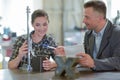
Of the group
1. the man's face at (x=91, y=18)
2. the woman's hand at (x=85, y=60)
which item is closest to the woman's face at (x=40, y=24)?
the man's face at (x=91, y=18)

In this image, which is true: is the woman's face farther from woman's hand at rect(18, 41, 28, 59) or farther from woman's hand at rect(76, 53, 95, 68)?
woman's hand at rect(76, 53, 95, 68)

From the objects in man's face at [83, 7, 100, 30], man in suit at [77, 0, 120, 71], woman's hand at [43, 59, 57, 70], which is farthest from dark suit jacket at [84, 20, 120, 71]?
woman's hand at [43, 59, 57, 70]

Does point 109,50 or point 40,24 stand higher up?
Answer: point 40,24

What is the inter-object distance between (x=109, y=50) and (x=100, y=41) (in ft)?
0.38

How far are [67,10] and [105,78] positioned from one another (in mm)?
4138

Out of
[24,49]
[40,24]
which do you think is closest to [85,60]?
[24,49]

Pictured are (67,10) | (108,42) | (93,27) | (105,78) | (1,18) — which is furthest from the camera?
(67,10)

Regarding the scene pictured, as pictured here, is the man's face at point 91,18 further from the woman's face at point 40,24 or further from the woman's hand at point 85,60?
the woman's hand at point 85,60

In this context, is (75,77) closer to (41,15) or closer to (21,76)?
(21,76)

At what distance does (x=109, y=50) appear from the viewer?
2117 millimetres

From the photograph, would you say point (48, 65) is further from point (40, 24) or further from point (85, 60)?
point (40, 24)

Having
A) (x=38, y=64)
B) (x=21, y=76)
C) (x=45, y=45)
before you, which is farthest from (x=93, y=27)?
(x=21, y=76)

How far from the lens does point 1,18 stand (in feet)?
15.5

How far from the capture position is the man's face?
2.32m
